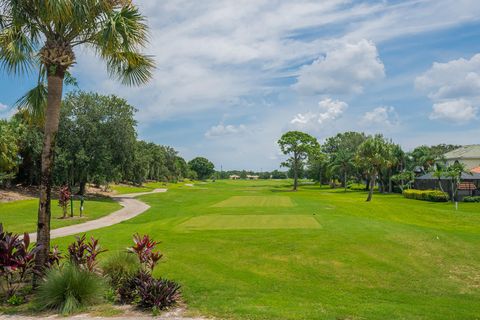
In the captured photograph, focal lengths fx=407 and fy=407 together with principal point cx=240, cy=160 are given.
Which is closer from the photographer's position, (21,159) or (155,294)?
A: (155,294)

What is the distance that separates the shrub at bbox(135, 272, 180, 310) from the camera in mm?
8414

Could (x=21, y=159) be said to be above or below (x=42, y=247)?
above

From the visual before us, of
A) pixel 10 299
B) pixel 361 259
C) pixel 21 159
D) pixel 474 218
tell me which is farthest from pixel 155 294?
pixel 21 159

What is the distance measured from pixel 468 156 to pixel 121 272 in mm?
90135

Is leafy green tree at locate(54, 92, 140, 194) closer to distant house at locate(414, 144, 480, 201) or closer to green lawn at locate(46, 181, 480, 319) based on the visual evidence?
green lawn at locate(46, 181, 480, 319)

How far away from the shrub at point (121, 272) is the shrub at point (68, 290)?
0.54m

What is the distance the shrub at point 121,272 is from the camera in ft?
29.9

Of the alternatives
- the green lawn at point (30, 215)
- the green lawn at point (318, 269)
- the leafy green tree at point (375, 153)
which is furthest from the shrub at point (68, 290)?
the leafy green tree at point (375, 153)

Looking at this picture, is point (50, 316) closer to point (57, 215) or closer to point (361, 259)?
point (361, 259)

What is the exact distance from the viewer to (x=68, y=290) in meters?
8.59

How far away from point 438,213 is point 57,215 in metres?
33.3

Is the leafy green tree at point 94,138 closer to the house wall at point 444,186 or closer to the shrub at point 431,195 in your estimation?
the shrub at point 431,195

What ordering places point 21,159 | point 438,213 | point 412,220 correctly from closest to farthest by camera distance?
point 412,220
point 438,213
point 21,159

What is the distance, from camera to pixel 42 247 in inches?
389
